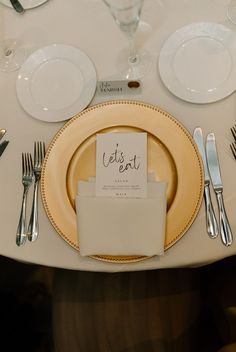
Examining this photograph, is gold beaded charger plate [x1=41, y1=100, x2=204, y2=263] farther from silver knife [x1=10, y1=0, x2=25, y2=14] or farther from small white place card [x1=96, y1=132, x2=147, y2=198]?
silver knife [x1=10, y1=0, x2=25, y2=14]

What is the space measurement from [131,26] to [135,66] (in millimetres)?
84

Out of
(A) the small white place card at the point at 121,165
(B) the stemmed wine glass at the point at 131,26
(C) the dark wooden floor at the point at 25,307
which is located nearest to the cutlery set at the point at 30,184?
(A) the small white place card at the point at 121,165

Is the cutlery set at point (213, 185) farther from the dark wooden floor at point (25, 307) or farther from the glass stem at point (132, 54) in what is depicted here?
the dark wooden floor at point (25, 307)

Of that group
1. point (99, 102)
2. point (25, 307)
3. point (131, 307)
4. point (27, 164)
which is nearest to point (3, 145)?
point (27, 164)

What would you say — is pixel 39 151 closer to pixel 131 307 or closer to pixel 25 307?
pixel 131 307

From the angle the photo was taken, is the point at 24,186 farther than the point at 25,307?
No

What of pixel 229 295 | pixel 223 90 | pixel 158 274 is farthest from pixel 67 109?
pixel 229 295

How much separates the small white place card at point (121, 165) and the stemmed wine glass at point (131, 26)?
137 millimetres

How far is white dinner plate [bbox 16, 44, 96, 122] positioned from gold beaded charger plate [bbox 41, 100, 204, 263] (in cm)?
4

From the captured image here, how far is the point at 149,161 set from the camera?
0.67m

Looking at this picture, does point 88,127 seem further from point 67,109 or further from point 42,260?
point 42,260

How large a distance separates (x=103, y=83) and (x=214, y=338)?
0.67m

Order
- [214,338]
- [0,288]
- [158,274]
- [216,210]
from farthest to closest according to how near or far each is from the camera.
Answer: [0,288]
[214,338]
[158,274]
[216,210]

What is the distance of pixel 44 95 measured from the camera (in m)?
0.74
